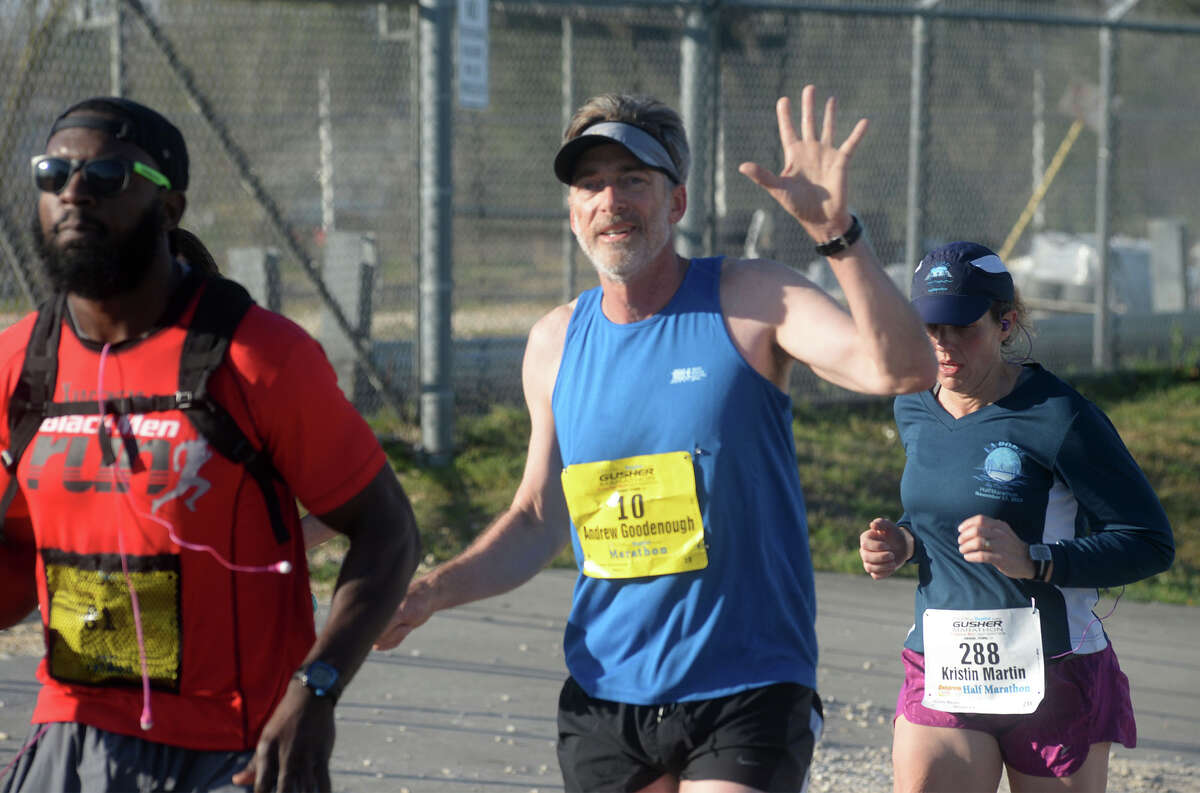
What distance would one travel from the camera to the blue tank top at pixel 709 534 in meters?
3.00

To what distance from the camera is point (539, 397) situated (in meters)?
3.46

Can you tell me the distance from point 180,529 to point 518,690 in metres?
3.54

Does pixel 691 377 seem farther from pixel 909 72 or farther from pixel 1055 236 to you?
pixel 1055 236

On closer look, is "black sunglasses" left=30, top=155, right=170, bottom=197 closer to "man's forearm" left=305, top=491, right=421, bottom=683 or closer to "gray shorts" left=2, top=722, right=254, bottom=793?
"man's forearm" left=305, top=491, right=421, bottom=683

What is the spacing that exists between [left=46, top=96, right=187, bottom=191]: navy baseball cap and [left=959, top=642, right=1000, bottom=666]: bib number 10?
2151mm

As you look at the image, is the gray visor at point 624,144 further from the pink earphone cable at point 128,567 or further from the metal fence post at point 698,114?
the metal fence post at point 698,114

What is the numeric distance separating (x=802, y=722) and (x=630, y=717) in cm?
36

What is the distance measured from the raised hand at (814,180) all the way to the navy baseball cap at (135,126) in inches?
41.3

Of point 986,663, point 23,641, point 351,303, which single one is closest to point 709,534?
point 986,663

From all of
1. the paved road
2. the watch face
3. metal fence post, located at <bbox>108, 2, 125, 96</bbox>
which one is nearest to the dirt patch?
the paved road

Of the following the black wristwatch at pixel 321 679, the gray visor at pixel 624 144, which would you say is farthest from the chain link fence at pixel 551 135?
the black wristwatch at pixel 321 679

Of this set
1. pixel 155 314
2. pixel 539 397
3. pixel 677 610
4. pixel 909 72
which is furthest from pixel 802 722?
pixel 909 72

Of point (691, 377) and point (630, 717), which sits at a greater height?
point (691, 377)

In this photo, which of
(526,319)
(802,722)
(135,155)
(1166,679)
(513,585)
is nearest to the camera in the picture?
(135,155)
